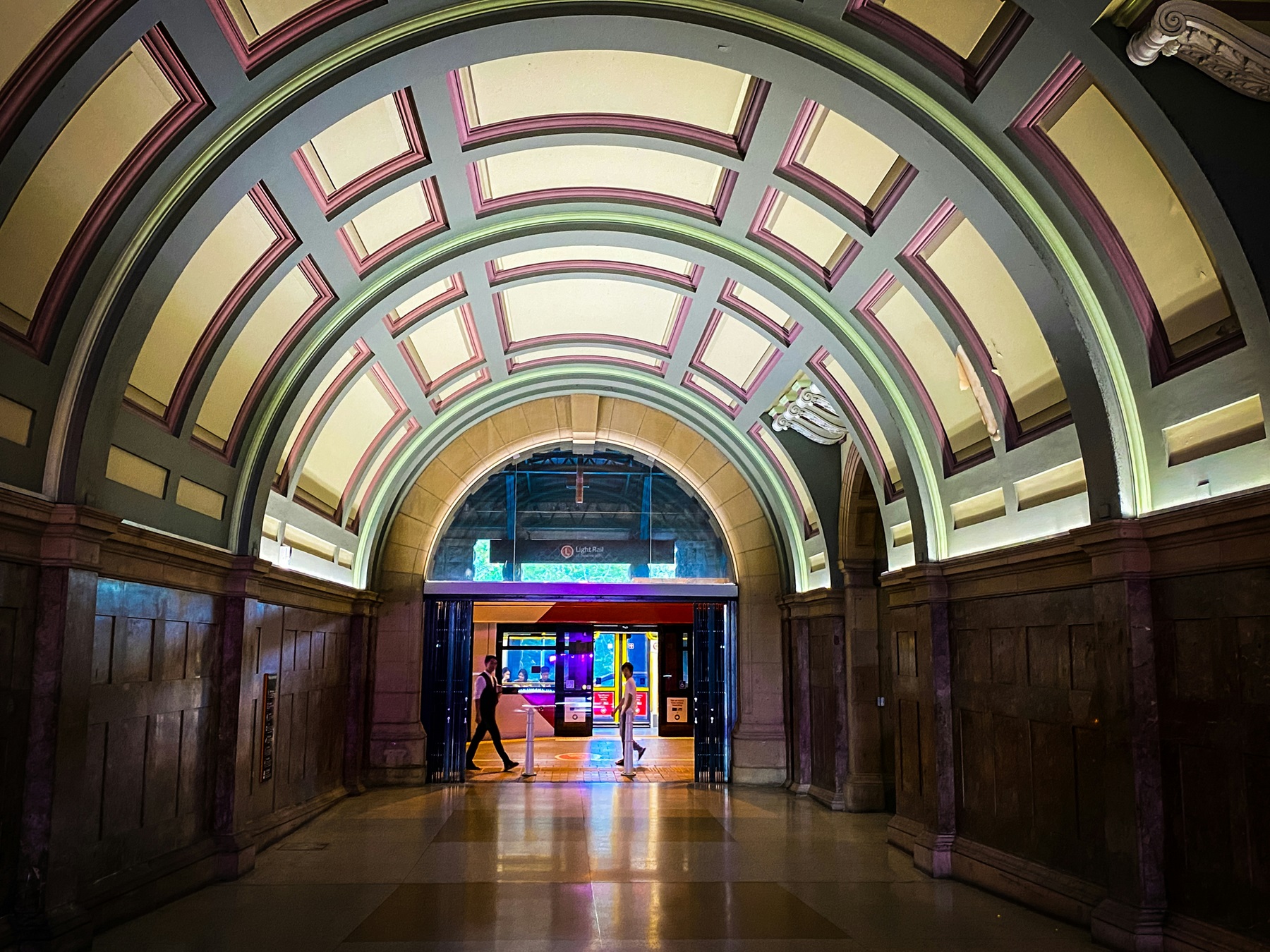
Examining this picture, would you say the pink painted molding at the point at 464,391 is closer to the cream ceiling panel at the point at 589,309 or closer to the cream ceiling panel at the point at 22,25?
the cream ceiling panel at the point at 589,309

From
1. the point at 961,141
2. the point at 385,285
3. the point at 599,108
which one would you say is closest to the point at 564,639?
the point at 385,285

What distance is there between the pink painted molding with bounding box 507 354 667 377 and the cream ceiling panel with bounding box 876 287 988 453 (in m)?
5.17

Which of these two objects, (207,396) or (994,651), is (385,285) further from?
(994,651)

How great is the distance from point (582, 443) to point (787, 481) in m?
3.50

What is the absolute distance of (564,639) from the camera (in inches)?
782

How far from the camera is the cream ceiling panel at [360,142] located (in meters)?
7.47

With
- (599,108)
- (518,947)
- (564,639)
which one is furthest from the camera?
(564,639)

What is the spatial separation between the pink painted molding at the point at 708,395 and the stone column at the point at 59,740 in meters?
9.15

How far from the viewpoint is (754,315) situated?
1142 centimetres

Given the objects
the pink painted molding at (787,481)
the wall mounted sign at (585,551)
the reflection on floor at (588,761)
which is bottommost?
the reflection on floor at (588,761)

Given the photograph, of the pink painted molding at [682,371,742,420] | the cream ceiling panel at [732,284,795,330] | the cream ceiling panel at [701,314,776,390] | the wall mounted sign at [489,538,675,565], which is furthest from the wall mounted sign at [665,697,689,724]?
the cream ceiling panel at [732,284,795,330]

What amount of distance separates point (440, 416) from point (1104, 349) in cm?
981

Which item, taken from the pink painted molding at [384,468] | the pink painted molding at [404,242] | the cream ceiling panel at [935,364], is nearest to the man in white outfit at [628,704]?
the pink painted molding at [384,468]

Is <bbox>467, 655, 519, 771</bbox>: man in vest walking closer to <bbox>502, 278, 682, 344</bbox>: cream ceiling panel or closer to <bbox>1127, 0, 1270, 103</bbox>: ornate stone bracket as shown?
<bbox>502, 278, 682, 344</bbox>: cream ceiling panel
